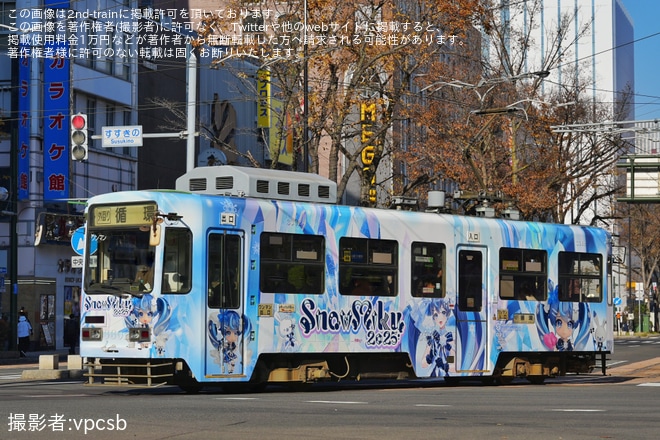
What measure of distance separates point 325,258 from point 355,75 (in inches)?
554

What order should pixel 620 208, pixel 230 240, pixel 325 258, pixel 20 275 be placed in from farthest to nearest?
pixel 620 208
pixel 20 275
pixel 325 258
pixel 230 240

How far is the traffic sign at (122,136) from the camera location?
30938 millimetres

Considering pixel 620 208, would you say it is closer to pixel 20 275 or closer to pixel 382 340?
pixel 20 275

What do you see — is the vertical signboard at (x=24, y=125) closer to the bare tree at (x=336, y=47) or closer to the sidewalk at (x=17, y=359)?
the sidewalk at (x=17, y=359)

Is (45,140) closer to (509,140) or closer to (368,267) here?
(509,140)

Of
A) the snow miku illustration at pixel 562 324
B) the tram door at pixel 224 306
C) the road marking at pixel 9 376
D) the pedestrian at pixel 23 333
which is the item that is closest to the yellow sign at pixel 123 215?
the tram door at pixel 224 306

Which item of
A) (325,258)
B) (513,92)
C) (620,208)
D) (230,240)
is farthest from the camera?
(620,208)

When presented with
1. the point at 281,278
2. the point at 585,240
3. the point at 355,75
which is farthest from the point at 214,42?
the point at 281,278

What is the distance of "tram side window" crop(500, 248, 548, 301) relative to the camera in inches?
953

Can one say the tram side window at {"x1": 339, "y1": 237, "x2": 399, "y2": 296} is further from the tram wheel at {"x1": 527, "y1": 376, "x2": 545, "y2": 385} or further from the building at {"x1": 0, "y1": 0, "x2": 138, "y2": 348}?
the building at {"x1": 0, "y1": 0, "x2": 138, "y2": 348}

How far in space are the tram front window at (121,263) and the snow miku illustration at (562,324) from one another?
8.99m

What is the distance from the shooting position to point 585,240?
26.1 m

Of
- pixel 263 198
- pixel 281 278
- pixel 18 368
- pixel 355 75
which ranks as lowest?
pixel 18 368

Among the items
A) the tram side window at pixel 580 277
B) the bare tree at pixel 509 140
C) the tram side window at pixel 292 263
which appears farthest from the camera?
the bare tree at pixel 509 140
